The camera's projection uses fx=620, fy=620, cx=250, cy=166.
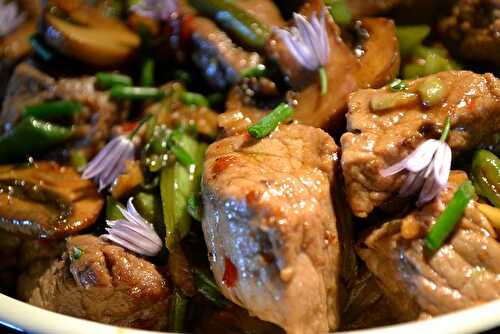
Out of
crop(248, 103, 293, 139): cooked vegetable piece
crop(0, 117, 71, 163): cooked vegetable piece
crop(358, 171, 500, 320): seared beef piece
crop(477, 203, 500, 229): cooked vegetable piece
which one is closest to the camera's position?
crop(358, 171, 500, 320): seared beef piece

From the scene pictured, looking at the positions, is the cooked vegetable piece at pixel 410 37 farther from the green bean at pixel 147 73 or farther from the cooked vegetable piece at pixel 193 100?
the green bean at pixel 147 73

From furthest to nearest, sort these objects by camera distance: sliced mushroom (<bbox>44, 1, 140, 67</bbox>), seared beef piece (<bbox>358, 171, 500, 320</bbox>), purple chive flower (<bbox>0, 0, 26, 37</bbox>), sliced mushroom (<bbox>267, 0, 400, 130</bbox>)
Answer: purple chive flower (<bbox>0, 0, 26, 37</bbox>) → sliced mushroom (<bbox>44, 1, 140, 67</bbox>) → sliced mushroom (<bbox>267, 0, 400, 130</bbox>) → seared beef piece (<bbox>358, 171, 500, 320</bbox>)

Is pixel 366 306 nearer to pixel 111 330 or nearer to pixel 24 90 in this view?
pixel 111 330

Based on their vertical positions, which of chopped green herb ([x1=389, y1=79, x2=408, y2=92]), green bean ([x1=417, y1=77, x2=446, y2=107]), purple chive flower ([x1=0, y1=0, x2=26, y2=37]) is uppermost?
green bean ([x1=417, y1=77, x2=446, y2=107])

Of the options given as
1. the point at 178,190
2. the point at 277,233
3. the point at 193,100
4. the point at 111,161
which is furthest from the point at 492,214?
the point at 111,161

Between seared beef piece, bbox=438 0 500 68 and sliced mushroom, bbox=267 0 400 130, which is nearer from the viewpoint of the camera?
sliced mushroom, bbox=267 0 400 130

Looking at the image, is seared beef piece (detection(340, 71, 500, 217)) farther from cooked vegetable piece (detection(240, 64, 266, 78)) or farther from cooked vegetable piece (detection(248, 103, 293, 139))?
cooked vegetable piece (detection(240, 64, 266, 78))

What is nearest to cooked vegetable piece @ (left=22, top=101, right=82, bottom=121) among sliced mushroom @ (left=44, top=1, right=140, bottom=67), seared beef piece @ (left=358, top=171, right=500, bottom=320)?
sliced mushroom @ (left=44, top=1, right=140, bottom=67)
